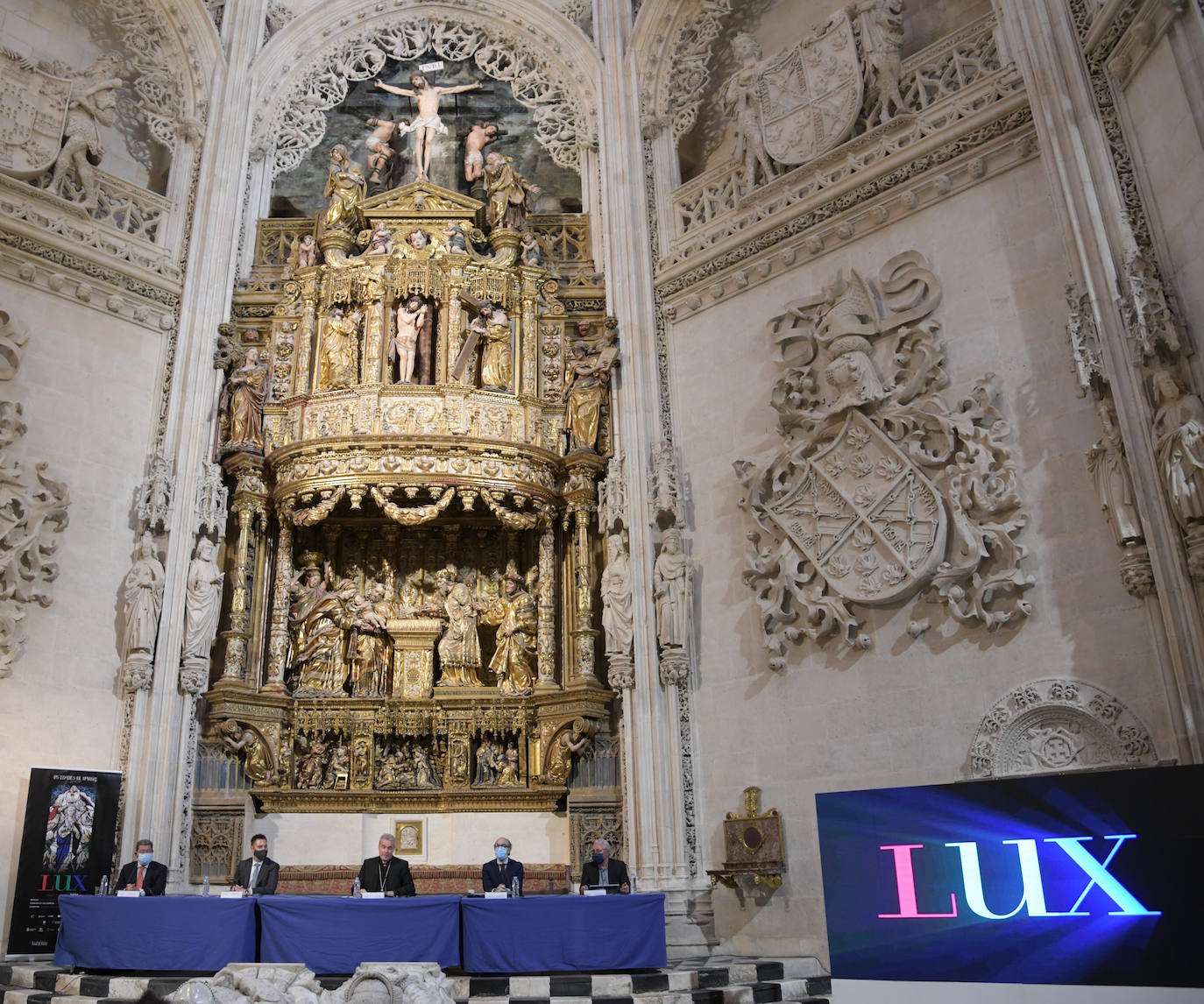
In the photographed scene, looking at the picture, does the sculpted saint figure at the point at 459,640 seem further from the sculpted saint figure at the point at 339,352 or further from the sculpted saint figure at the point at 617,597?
the sculpted saint figure at the point at 339,352

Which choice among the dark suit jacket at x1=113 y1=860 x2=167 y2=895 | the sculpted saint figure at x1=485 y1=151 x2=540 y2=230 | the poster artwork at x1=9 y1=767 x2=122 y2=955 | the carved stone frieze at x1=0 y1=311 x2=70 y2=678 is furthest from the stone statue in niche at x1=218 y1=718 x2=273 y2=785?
the sculpted saint figure at x1=485 y1=151 x2=540 y2=230

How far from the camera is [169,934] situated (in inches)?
315

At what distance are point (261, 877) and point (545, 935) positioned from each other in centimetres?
284

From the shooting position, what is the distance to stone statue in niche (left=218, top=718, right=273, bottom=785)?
40.4 feet

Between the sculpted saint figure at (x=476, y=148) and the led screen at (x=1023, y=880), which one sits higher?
the sculpted saint figure at (x=476, y=148)

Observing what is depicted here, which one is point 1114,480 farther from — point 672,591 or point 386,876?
point 386,876

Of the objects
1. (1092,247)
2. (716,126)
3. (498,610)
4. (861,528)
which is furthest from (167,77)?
(1092,247)

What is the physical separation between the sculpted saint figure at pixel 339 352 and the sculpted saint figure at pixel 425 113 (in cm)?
307

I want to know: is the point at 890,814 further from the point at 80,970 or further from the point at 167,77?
the point at 167,77

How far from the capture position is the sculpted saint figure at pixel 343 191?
14539mm

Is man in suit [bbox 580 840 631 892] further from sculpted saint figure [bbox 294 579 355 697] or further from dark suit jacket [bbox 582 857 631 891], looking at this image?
sculpted saint figure [bbox 294 579 355 697]

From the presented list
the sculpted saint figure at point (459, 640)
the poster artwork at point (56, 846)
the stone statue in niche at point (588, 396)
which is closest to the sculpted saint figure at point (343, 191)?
the stone statue in niche at point (588, 396)

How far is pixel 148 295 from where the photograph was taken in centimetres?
1326

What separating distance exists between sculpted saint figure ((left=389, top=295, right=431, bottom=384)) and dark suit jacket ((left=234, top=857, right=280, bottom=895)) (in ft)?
20.3
